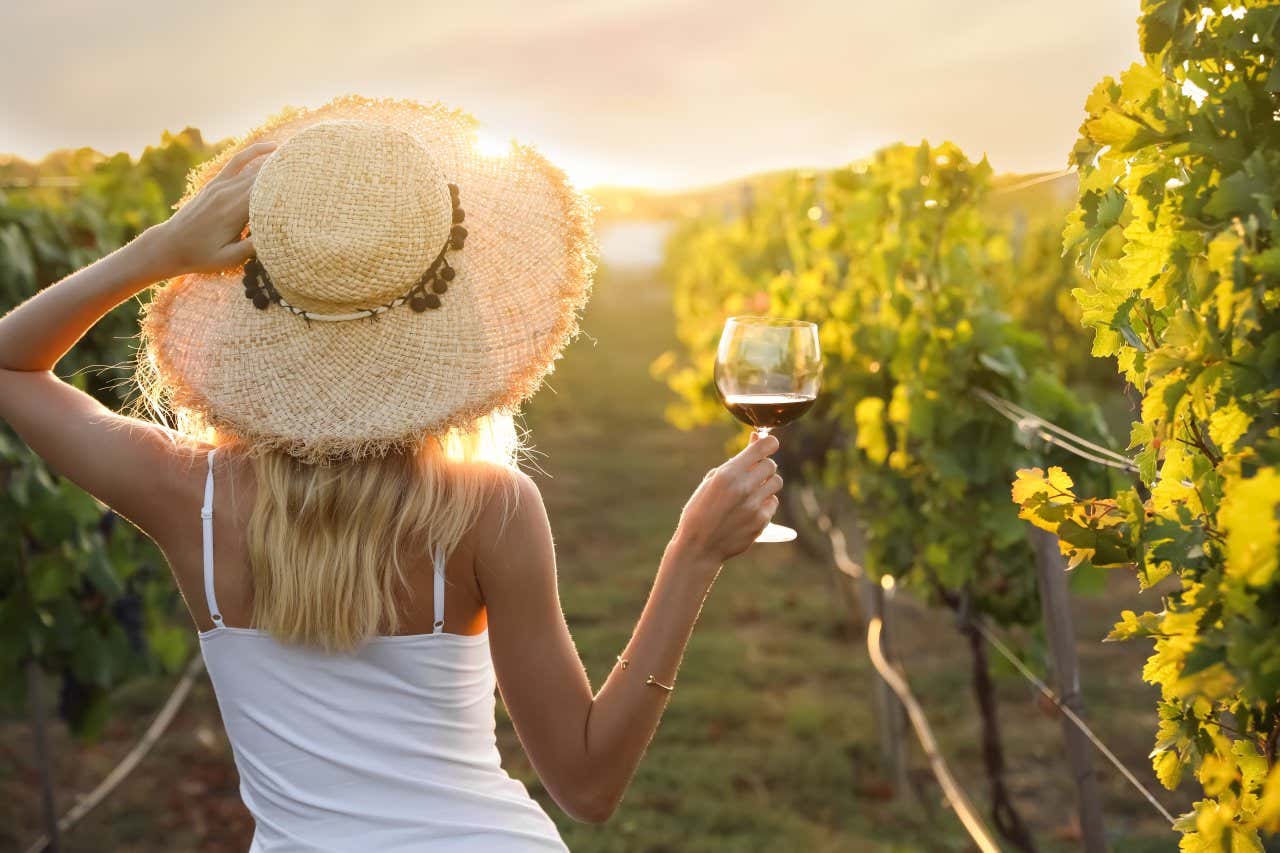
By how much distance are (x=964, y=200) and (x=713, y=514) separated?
2.81 meters

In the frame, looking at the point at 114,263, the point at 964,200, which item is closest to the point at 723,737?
the point at 964,200

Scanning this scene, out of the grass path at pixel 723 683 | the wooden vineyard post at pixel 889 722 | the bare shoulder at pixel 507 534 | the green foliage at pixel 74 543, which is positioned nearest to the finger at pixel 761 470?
the bare shoulder at pixel 507 534

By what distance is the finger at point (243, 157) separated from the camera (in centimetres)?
161

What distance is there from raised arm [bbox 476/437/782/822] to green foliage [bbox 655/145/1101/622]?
1.71m

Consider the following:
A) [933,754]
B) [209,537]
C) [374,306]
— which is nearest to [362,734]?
[209,537]

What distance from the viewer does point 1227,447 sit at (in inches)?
48.2

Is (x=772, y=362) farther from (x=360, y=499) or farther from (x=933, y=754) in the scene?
(x=933, y=754)

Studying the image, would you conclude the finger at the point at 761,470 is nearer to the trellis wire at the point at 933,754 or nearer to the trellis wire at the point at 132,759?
the trellis wire at the point at 933,754

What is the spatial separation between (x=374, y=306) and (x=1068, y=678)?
204 centimetres

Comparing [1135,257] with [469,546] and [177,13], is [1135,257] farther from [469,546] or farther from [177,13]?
[177,13]

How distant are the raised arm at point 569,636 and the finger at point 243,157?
1.88 ft

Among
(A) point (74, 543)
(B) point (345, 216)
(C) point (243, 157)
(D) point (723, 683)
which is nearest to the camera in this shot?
(B) point (345, 216)

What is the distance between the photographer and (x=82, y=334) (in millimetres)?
1590

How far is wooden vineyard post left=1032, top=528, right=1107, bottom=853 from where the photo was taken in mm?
2818
